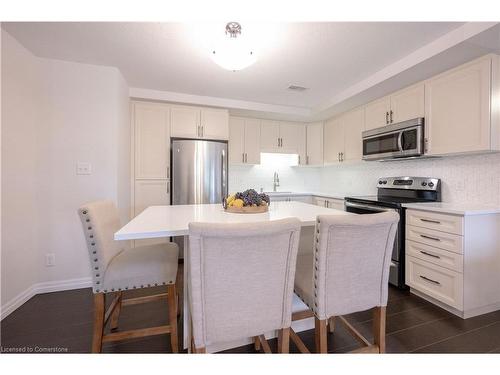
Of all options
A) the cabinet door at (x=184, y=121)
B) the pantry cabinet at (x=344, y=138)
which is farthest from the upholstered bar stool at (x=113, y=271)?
the pantry cabinet at (x=344, y=138)

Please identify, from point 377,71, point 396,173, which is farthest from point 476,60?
point 396,173

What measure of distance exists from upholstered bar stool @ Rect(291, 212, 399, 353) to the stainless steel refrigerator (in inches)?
84.9

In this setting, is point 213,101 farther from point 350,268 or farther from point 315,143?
point 350,268

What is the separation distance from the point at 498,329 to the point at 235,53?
275 centimetres

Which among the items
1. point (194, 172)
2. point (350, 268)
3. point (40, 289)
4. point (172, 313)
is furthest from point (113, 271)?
point (194, 172)

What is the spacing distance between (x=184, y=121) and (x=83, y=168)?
140cm

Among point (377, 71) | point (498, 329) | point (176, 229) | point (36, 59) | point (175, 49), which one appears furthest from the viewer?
point (377, 71)

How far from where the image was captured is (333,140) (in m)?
3.78

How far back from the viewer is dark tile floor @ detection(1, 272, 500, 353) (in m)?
1.49

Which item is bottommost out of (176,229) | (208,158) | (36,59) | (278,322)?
(278,322)
